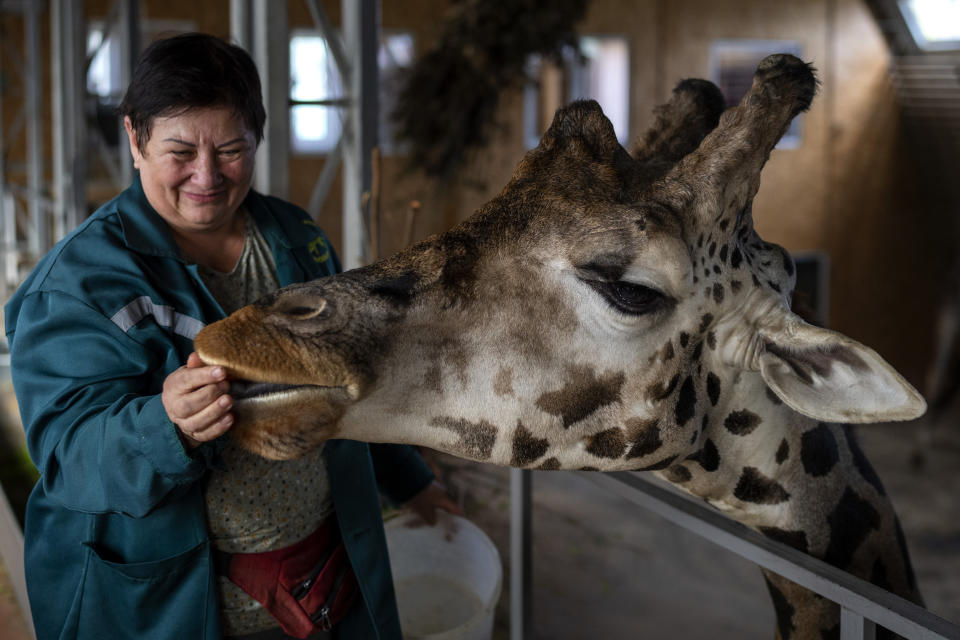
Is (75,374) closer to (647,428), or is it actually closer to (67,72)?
(647,428)

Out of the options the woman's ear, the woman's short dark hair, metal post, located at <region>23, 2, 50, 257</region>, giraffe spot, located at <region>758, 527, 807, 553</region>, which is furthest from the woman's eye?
metal post, located at <region>23, 2, 50, 257</region>

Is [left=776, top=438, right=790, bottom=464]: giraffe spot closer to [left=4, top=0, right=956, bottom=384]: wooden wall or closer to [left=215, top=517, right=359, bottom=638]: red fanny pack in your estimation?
[left=215, top=517, right=359, bottom=638]: red fanny pack

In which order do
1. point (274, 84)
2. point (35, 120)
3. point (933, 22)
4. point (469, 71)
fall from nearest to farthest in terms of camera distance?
1. point (274, 84)
2. point (469, 71)
3. point (35, 120)
4. point (933, 22)

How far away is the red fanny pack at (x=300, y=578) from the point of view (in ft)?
5.12

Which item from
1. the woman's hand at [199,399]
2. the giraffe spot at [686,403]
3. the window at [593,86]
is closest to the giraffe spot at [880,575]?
the giraffe spot at [686,403]

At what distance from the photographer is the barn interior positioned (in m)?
4.05

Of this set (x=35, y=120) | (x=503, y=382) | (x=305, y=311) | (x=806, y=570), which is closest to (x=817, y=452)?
(x=806, y=570)

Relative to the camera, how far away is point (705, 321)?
1314 millimetres

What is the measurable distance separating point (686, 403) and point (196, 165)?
0.88m

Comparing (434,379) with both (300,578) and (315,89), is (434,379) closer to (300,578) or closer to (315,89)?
(300,578)

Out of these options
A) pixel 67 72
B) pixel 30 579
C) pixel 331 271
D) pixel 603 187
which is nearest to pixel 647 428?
pixel 603 187

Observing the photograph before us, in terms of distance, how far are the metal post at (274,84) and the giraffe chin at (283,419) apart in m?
1.91

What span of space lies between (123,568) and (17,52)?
9251 mm

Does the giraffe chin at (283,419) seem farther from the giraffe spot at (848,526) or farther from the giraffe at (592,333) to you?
the giraffe spot at (848,526)
